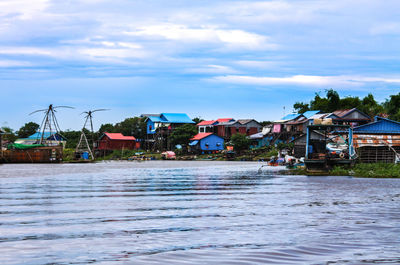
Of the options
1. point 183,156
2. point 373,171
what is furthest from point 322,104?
point 373,171

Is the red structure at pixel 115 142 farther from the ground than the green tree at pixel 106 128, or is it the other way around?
the green tree at pixel 106 128

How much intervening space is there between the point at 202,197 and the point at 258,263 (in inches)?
475

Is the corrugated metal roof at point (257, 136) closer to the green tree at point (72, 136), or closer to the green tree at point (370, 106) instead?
the green tree at point (370, 106)

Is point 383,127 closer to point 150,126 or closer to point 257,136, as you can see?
point 257,136

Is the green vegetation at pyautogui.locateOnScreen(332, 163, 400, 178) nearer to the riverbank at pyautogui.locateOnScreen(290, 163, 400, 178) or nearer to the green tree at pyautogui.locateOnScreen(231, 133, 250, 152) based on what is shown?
the riverbank at pyautogui.locateOnScreen(290, 163, 400, 178)

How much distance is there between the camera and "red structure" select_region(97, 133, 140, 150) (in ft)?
331

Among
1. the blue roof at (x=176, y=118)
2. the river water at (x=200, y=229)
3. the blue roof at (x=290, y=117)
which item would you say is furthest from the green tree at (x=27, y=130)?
the river water at (x=200, y=229)

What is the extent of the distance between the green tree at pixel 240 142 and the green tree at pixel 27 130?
164ft

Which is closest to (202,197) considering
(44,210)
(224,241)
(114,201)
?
(114,201)

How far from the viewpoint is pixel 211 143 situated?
307 feet

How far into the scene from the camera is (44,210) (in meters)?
15.9

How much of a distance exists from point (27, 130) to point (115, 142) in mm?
23629

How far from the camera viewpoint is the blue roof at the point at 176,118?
105 m

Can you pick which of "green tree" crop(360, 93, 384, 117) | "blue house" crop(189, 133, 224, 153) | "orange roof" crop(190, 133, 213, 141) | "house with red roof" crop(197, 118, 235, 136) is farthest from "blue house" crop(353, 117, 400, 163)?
"house with red roof" crop(197, 118, 235, 136)
